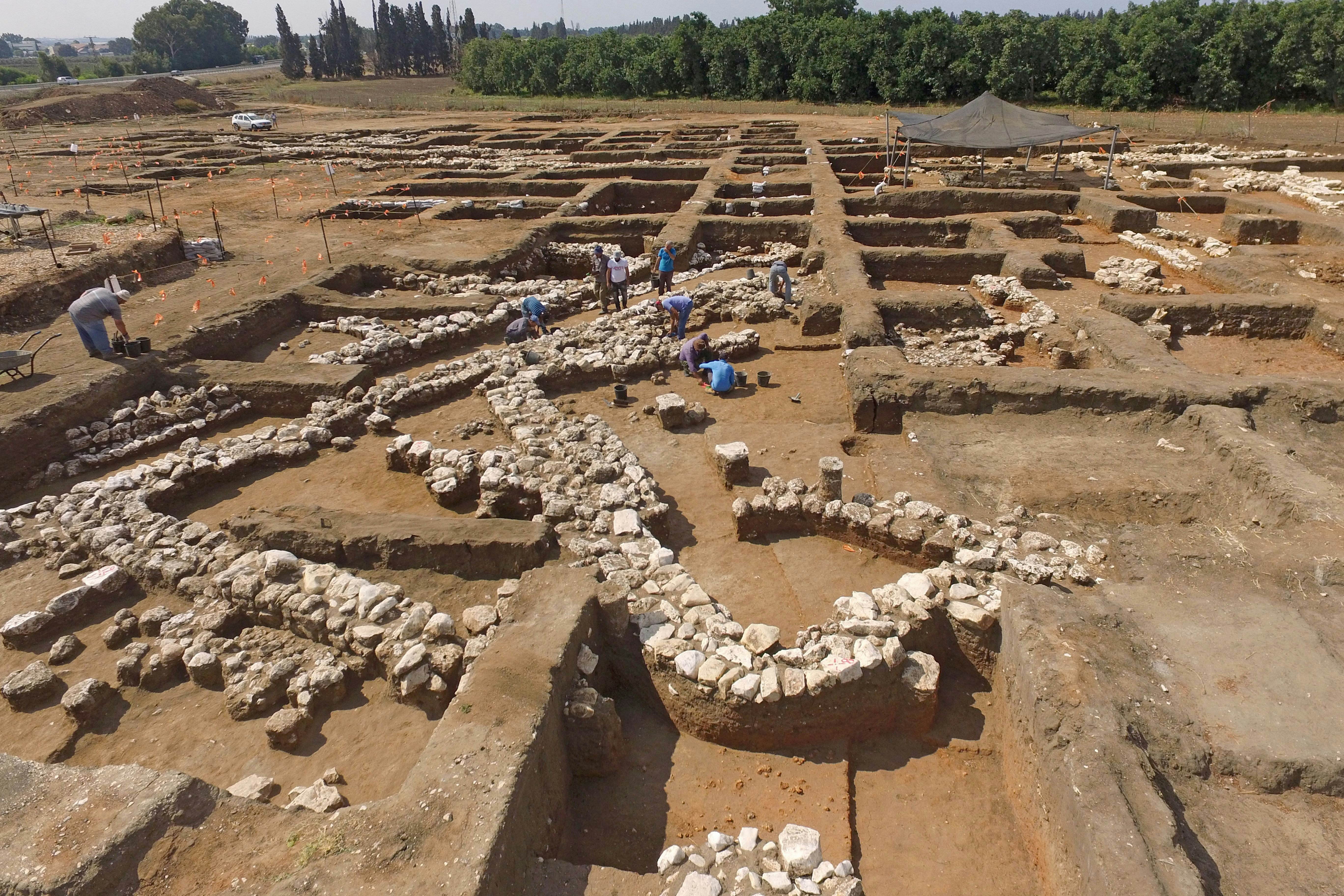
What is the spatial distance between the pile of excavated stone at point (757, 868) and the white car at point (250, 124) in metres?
45.3

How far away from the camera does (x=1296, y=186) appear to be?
17.6 metres

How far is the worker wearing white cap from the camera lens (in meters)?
9.30

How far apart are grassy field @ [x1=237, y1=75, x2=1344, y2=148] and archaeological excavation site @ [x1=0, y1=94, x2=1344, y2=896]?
18265 mm

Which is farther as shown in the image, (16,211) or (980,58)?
(980,58)

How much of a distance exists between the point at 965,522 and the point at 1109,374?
11.4ft

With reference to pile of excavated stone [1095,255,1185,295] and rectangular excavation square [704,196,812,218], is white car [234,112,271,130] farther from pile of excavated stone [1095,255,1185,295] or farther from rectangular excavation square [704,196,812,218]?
pile of excavated stone [1095,255,1185,295]

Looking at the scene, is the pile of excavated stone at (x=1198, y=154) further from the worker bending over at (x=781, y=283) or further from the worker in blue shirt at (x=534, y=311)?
the worker in blue shirt at (x=534, y=311)

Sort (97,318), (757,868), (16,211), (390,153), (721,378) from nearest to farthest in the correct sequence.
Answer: (757,868)
(721,378)
(97,318)
(16,211)
(390,153)

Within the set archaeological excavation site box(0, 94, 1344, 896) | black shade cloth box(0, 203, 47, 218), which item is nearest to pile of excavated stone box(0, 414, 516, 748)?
archaeological excavation site box(0, 94, 1344, 896)

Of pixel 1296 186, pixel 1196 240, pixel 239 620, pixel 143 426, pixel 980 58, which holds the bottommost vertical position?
pixel 239 620

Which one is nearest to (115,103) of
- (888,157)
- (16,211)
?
(16,211)

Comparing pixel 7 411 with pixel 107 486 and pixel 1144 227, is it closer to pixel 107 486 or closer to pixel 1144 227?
pixel 107 486

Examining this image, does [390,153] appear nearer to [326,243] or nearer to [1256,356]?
[326,243]

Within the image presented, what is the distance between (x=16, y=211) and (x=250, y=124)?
28.8 metres
